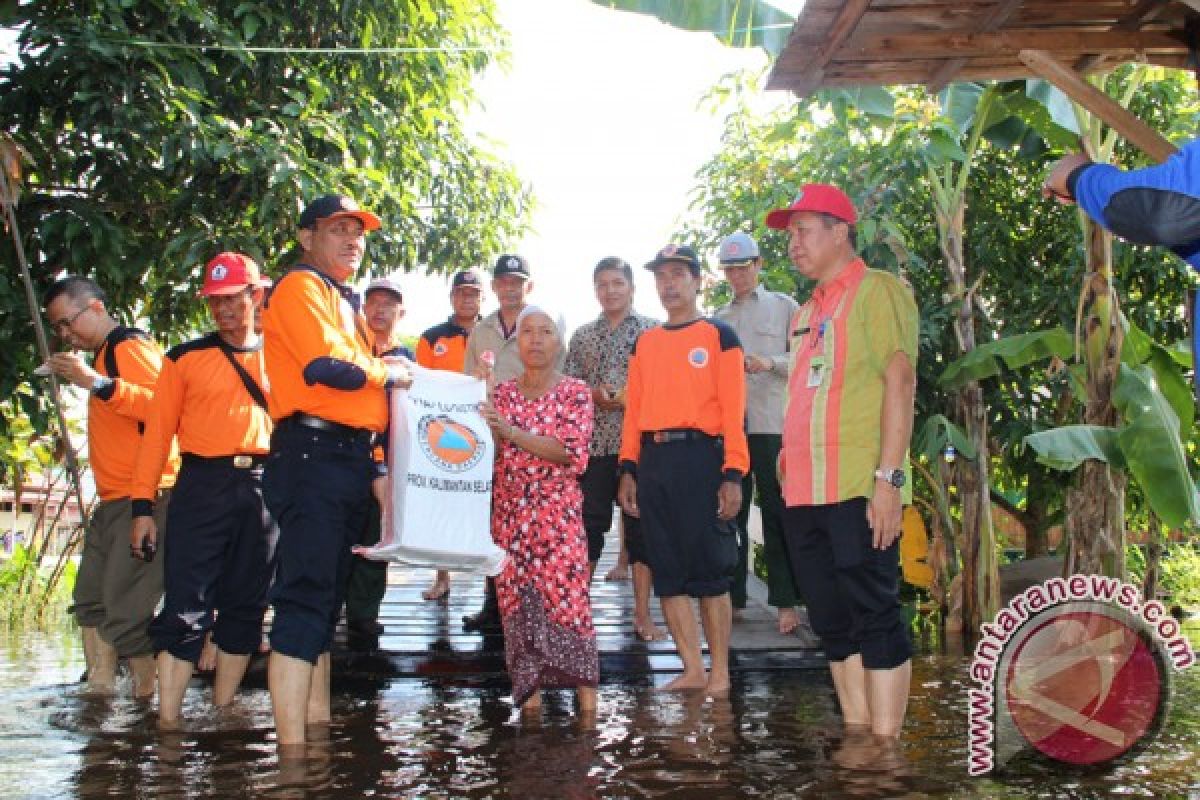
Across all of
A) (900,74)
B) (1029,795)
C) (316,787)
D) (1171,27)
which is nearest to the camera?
(1029,795)

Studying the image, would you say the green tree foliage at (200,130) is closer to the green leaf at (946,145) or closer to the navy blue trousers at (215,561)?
the navy blue trousers at (215,561)

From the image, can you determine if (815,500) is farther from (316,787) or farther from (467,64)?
(467,64)

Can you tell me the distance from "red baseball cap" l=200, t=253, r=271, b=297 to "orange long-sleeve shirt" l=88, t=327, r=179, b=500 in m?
0.66

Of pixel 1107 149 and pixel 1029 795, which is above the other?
pixel 1107 149

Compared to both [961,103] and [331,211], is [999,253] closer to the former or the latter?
[961,103]

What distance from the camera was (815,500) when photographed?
441 cm

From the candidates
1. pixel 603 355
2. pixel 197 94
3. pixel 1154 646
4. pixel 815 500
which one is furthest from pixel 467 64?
pixel 1154 646

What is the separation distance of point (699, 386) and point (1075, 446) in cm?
203

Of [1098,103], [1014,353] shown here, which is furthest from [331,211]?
[1014,353]

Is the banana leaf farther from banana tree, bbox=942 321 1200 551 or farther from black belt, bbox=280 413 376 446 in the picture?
black belt, bbox=280 413 376 446

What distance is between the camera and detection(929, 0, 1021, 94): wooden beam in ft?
13.5

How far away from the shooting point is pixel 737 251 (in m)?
7.01

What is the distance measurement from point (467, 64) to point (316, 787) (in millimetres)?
7843

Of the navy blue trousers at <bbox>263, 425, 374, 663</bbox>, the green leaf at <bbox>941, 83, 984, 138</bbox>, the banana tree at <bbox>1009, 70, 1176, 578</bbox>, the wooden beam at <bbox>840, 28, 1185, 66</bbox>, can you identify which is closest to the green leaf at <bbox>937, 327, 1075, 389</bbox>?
the banana tree at <bbox>1009, 70, 1176, 578</bbox>
